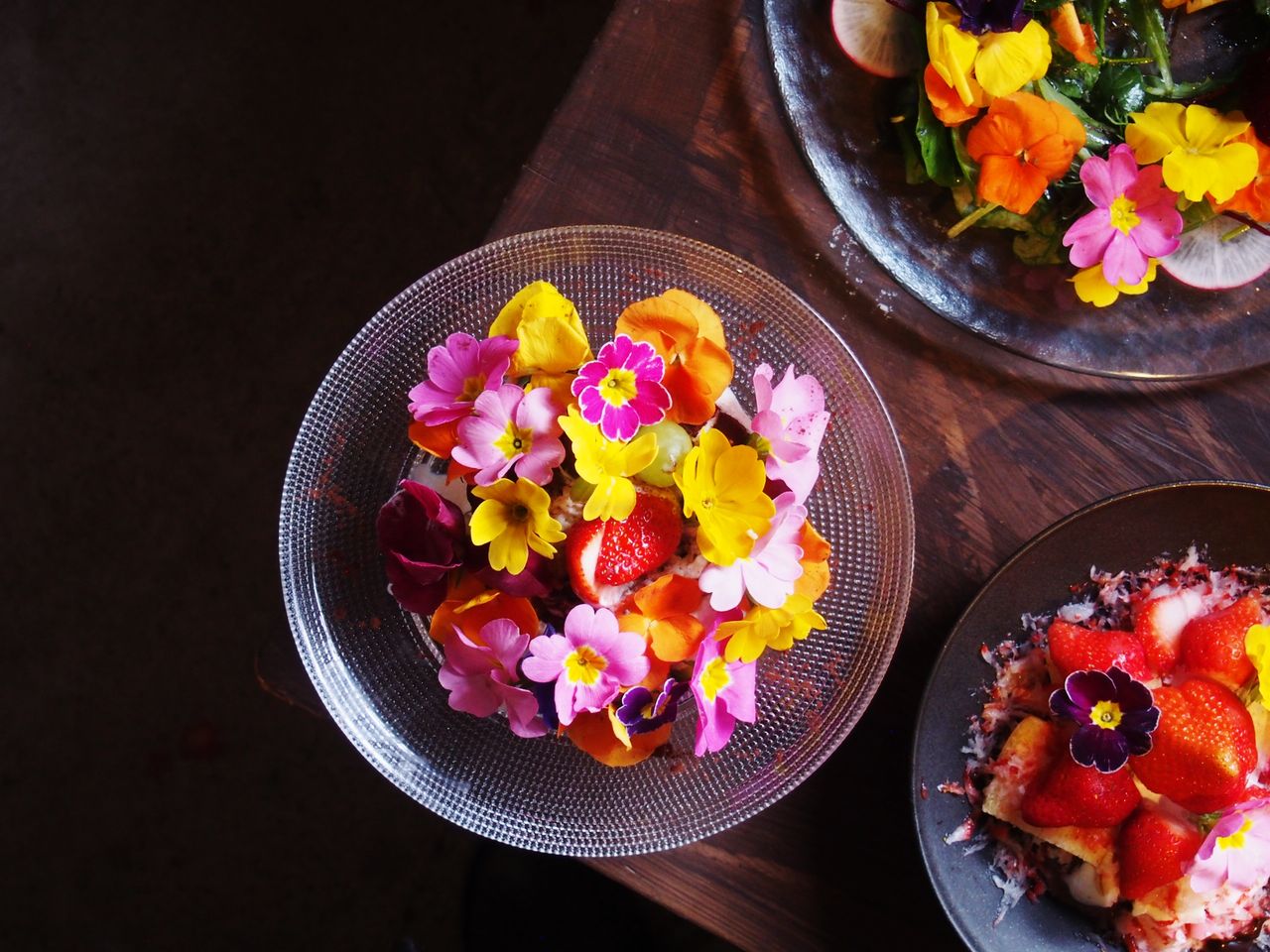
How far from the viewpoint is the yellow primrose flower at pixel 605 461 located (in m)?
0.61

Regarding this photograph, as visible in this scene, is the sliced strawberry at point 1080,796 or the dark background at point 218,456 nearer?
the sliced strawberry at point 1080,796

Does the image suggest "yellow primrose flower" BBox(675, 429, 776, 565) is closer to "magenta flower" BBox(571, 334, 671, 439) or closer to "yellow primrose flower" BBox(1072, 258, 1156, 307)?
"magenta flower" BBox(571, 334, 671, 439)

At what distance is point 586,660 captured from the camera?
639mm

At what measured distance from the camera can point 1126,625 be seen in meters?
0.82

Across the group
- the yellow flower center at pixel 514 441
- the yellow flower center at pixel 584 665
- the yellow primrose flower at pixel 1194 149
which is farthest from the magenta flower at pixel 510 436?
the yellow primrose flower at pixel 1194 149

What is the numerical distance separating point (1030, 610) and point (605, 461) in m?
0.38

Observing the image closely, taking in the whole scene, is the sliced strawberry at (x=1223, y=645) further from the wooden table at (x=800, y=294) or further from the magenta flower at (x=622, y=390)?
the magenta flower at (x=622, y=390)

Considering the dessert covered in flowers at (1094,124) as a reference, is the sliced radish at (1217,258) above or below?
below

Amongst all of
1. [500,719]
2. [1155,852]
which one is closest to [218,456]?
[500,719]

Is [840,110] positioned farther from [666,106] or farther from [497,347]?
[497,347]

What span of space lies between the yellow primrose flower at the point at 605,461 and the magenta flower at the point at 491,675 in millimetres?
89

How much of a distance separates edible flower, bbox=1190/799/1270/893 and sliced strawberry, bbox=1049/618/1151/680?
11 centimetres

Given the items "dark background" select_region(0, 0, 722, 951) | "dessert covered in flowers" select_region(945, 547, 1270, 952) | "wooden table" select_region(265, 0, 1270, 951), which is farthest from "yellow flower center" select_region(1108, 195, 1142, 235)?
"dark background" select_region(0, 0, 722, 951)

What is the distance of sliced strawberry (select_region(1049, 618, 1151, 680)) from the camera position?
0.78 m
